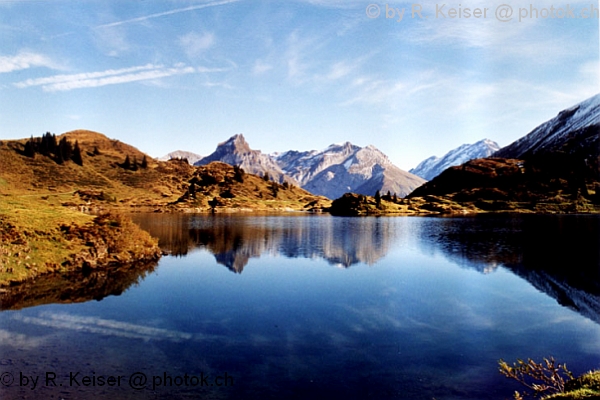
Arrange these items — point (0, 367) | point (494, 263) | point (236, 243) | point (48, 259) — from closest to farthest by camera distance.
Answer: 1. point (0, 367)
2. point (48, 259)
3. point (494, 263)
4. point (236, 243)

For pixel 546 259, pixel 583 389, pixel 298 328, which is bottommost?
pixel 298 328

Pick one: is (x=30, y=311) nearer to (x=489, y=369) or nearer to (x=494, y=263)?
(x=489, y=369)

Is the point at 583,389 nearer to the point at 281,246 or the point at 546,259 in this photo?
the point at 546,259

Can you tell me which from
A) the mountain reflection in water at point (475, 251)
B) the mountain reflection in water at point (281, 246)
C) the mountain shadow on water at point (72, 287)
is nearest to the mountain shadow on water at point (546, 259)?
the mountain reflection in water at point (475, 251)

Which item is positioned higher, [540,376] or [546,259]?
[540,376]

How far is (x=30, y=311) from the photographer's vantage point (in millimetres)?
37281

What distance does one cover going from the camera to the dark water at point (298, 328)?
2369 cm

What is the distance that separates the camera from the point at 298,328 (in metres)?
33.8

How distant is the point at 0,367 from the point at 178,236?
8305 centimetres

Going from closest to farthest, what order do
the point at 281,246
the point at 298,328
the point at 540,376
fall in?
the point at 540,376, the point at 298,328, the point at 281,246

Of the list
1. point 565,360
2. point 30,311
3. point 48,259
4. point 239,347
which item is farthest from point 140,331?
point 565,360

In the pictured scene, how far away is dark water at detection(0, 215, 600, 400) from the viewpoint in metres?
23.7

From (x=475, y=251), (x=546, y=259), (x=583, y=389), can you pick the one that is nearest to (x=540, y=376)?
(x=583, y=389)

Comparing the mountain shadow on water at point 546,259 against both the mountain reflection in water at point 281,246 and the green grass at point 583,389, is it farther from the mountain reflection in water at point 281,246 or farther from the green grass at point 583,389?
the green grass at point 583,389
